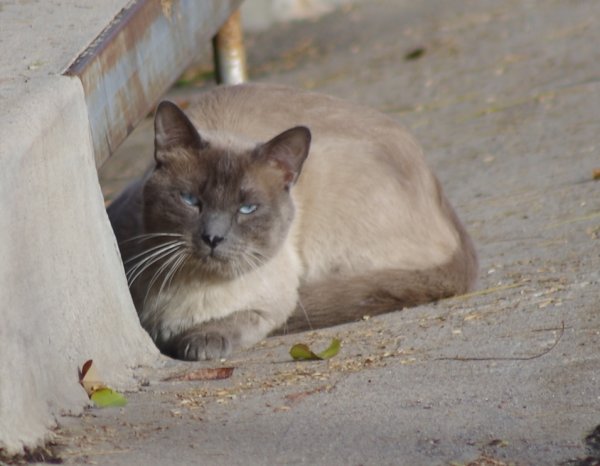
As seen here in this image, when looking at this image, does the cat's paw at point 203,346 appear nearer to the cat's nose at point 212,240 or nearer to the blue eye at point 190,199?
the cat's nose at point 212,240

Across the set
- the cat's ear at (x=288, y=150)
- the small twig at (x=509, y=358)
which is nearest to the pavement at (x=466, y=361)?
the small twig at (x=509, y=358)

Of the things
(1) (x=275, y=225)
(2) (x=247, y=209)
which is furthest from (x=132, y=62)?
(1) (x=275, y=225)

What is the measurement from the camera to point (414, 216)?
13.5 feet

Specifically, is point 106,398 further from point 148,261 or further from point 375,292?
point 375,292

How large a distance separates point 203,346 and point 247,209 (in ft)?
1.49

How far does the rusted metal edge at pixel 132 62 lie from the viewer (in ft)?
10.9

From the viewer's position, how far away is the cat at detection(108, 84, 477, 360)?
3.59 m

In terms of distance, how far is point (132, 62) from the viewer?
3594 mm

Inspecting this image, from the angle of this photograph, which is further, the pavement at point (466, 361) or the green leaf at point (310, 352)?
the green leaf at point (310, 352)

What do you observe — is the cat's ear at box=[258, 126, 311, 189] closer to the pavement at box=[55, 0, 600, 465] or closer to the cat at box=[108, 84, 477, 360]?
the cat at box=[108, 84, 477, 360]

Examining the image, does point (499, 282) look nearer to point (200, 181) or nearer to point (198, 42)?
point (200, 181)

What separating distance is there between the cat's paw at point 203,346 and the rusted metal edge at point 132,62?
0.62 metres

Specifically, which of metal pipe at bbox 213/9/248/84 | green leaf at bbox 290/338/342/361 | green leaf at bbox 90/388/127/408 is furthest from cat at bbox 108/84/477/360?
metal pipe at bbox 213/9/248/84

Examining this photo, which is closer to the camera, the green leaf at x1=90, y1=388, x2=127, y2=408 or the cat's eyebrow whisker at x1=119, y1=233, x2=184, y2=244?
the green leaf at x1=90, y1=388, x2=127, y2=408
